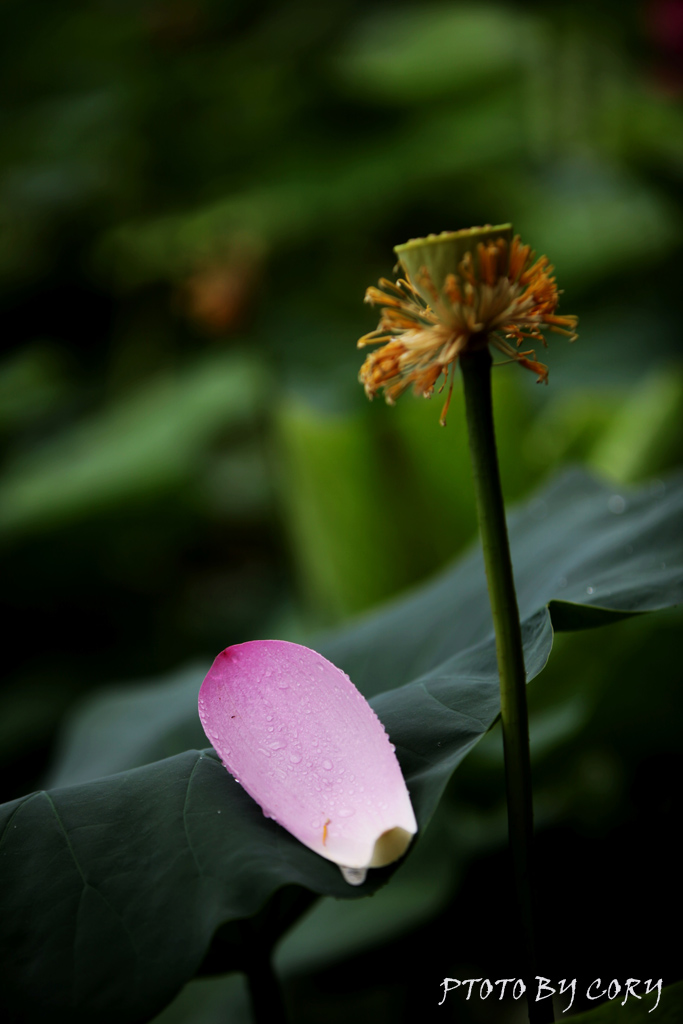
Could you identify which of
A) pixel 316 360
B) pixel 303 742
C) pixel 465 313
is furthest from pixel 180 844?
pixel 316 360

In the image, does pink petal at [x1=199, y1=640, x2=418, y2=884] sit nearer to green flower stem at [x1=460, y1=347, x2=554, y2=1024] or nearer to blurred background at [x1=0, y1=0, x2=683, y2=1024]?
green flower stem at [x1=460, y1=347, x2=554, y2=1024]

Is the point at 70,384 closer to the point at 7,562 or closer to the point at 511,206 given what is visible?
the point at 7,562

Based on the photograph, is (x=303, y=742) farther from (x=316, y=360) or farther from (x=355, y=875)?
(x=316, y=360)

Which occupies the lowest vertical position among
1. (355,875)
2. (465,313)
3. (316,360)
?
(355,875)

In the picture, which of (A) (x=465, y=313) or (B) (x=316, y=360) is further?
(B) (x=316, y=360)

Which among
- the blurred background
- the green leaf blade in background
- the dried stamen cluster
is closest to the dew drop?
the green leaf blade in background

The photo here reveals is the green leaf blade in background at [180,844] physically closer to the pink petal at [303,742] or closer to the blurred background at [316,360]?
the pink petal at [303,742]

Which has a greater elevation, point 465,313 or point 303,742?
point 465,313

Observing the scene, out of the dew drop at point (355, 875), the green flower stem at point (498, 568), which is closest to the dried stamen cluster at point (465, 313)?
the green flower stem at point (498, 568)
